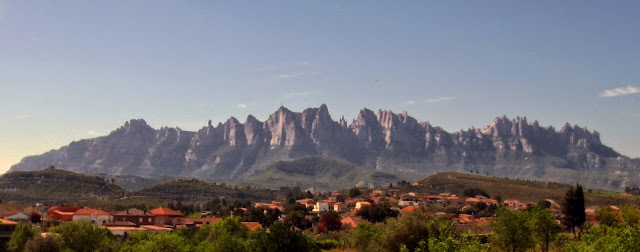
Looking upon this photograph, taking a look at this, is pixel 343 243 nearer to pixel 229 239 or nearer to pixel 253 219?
pixel 229 239

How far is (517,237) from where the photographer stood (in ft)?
225

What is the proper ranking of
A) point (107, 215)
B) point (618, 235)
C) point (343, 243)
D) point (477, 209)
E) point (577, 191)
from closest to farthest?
point (618, 235) < point (577, 191) < point (343, 243) < point (107, 215) < point (477, 209)

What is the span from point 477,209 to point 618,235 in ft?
393

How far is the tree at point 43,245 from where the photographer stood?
2985 inches

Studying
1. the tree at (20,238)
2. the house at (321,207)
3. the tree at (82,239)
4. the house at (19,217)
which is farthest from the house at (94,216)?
the house at (321,207)

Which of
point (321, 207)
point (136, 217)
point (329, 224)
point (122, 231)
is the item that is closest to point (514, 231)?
point (329, 224)

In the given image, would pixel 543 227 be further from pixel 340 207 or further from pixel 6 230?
pixel 340 207

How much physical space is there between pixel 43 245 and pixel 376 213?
78.5 meters

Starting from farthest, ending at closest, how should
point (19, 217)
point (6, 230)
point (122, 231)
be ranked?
1. point (19, 217)
2. point (122, 231)
3. point (6, 230)

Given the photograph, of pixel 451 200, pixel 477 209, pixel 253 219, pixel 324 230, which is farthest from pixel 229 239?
pixel 451 200

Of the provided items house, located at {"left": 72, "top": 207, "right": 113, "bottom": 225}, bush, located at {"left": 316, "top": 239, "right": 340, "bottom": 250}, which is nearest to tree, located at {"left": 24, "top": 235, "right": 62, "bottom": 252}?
bush, located at {"left": 316, "top": 239, "right": 340, "bottom": 250}

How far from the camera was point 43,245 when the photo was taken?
76.6m

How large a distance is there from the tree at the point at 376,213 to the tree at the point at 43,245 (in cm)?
7421

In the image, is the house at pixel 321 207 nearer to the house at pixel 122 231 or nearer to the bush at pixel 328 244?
the house at pixel 122 231
